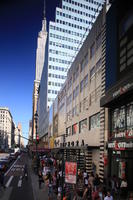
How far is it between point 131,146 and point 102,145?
6.87 meters

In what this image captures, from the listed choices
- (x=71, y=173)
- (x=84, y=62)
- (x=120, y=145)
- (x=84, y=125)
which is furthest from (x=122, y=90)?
(x=84, y=62)

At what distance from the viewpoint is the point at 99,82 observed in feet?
90.8

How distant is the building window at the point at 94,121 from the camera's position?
27995 millimetres

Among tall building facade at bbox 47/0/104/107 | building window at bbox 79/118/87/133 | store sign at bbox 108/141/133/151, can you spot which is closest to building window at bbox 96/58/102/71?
building window at bbox 79/118/87/133

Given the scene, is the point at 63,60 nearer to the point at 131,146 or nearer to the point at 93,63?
the point at 93,63

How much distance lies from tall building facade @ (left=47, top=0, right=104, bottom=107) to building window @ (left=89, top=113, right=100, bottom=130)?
74790 mm

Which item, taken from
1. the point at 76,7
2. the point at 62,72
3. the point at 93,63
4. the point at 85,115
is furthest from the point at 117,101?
the point at 76,7

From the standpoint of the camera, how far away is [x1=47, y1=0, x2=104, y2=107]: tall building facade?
354 feet

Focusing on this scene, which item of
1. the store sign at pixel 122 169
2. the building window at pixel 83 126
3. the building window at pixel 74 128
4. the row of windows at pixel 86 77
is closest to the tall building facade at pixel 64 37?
the row of windows at pixel 86 77

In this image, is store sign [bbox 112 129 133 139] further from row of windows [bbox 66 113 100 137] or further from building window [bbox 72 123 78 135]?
building window [bbox 72 123 78 135]

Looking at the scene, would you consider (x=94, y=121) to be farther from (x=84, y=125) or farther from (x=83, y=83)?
(x=83, y=83)

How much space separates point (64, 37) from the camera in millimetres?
112938

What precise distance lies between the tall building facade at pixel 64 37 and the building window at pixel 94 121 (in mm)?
74790

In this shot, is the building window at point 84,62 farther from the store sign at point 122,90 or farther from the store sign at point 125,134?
the store sign at point 122,90
